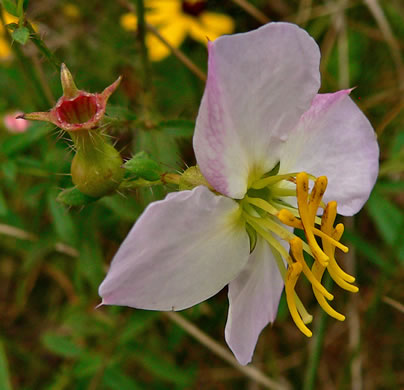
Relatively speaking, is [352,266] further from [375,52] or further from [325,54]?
[375,52]

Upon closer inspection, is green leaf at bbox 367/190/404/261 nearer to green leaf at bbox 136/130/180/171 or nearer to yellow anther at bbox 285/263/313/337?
green leaf at bbox 136/130/180/171

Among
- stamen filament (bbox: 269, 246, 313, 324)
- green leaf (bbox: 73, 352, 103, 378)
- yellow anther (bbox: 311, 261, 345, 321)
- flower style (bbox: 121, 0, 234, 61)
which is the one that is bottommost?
green leaf (bbox: 73, 352, 103, 378)

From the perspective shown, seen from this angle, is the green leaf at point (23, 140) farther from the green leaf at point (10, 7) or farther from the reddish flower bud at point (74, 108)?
the reddish flower bud at point (74, 108)

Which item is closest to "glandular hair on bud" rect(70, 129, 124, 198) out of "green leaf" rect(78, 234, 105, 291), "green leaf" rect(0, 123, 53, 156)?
"green leaf" rect(0, 123, 53, 156)

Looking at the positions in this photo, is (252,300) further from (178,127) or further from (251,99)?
(178,127)

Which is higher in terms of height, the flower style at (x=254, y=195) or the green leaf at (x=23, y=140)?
the flower style at (x=254, y=195)

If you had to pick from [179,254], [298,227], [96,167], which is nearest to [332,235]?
[298,227]

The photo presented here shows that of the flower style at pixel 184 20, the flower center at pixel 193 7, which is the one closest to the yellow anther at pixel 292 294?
the flower style at pixel 184 20
